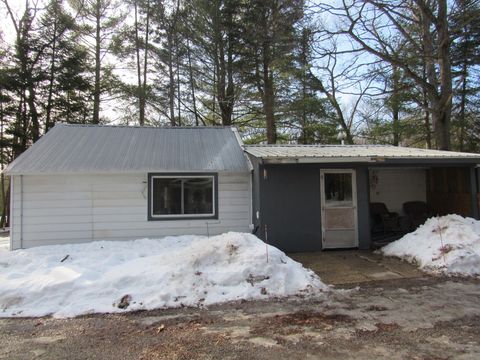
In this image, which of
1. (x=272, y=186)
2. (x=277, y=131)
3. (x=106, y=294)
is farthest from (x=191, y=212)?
(x=277, y=131)

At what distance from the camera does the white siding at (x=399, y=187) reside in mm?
12156

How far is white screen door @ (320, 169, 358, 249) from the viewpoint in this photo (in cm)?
914

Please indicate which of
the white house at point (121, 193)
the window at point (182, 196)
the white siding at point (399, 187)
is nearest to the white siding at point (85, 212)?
the white house at point (121, 193)

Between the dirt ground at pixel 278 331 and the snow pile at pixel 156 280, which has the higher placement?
the snow pile at pixel 156 280

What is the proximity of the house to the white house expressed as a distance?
25 millimetres

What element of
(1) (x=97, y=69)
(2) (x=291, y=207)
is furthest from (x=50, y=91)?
(2) (x=291, y=207)

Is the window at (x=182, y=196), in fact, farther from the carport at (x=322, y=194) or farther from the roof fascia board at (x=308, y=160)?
the roof fascia board at (x=308, y=160)

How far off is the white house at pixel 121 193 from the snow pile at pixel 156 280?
1.92 m

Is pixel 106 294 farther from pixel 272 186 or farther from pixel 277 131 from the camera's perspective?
pixel 277 131

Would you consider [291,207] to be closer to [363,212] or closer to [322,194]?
[322,194]

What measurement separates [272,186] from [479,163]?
17.5ft

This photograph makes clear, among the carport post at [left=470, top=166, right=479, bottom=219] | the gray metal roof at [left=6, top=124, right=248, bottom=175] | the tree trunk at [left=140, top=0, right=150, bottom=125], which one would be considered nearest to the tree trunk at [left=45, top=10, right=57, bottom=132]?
the tree trunk at [left=140, top=0, right=150, bottom=125]

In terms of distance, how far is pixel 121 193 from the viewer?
30.7 ft

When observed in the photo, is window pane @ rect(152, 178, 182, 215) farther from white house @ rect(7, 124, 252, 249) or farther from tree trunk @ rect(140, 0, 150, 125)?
tree trunk @ rect(140, 0, 150, 125)
